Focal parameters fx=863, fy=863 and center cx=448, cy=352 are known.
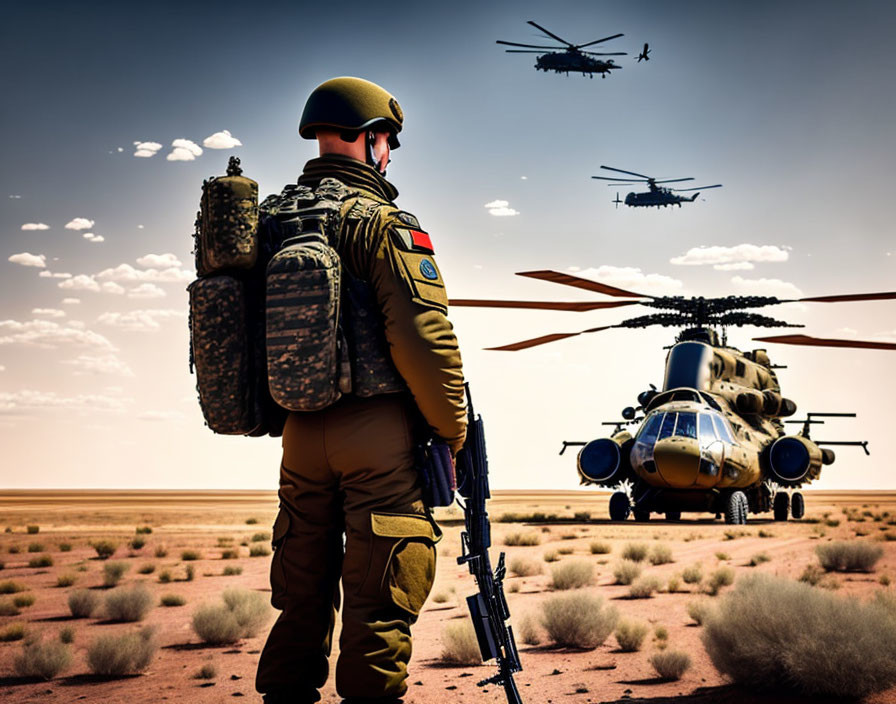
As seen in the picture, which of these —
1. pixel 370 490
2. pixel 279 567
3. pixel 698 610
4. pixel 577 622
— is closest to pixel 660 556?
→ pixel 698 610

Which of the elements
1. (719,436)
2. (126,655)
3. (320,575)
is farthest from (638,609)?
(719,436)

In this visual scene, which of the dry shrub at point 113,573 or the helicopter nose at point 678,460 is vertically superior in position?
the helicopter nose at point 678,460

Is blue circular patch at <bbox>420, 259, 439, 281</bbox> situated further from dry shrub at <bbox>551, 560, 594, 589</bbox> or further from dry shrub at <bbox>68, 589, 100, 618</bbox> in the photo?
dry shrub at <bbox>68, 589, 100, 618</bbox>

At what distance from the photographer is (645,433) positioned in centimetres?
1897

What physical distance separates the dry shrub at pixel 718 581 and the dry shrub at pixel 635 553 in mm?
2539

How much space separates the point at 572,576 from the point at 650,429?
9.08 metres

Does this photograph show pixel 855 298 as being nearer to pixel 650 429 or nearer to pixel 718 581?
pixel 718 581

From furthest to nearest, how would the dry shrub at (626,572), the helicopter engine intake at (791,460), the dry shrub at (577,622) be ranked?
the helicopter engine intake at (791,460), the dry shrub at (626,572), the dry shrub at (577,622)

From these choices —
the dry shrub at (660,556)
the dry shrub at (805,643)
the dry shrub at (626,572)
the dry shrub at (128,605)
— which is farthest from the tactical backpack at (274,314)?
the dry shrub at (660,556)

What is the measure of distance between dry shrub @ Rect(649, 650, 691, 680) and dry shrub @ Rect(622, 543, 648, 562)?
7090 mm

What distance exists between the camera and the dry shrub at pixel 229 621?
24.8ft

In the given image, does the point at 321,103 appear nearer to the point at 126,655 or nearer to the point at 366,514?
the point at 366,514

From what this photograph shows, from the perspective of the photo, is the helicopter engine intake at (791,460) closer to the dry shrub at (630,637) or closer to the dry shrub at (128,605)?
the dry shrub at (630,637)

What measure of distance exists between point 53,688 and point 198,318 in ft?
12.1
